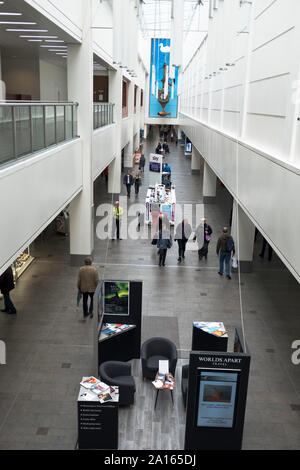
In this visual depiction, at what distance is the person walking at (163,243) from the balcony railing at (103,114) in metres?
4.74

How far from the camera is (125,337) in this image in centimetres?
926

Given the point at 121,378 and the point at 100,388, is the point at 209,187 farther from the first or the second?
the point at 100,388

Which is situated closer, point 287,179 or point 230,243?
point 287,179

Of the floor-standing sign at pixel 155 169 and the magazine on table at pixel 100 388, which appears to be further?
the floor-standing sign at pixel 155 169

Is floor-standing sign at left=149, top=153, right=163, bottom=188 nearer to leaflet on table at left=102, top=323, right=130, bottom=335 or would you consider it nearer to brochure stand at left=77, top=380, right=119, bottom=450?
leaflet on table at left=102, top=323, right=130, bottom=335

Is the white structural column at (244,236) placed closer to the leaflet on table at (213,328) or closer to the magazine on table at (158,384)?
the leaflet on table at (213,328)

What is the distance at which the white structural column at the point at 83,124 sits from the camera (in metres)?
13.6

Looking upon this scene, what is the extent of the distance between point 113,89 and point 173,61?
12.9 meters

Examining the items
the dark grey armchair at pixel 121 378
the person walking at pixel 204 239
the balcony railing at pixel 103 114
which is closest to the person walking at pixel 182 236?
the person walking at pixel 204 239

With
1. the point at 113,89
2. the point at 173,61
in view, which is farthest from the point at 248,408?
the point at 113,89

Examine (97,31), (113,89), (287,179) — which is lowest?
(287,179)

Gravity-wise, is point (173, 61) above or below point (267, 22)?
below
